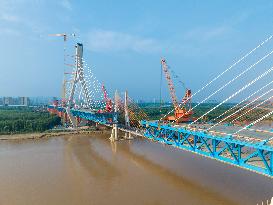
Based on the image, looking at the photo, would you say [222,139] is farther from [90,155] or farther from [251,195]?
[90,155]

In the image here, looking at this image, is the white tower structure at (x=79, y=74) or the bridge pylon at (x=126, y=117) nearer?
the bridge pylon at (x=126, y=117)

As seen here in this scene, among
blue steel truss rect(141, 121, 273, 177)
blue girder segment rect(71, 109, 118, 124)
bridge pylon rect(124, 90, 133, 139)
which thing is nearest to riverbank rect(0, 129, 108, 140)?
blue girder segment rect(71, 109, 118, 124)

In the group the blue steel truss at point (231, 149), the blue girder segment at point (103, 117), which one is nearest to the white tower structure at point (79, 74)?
the blue girder segment at point (103, 117)

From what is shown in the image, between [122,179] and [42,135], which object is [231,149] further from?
[42,135]

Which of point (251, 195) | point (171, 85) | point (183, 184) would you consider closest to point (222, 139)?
point (251, 195)

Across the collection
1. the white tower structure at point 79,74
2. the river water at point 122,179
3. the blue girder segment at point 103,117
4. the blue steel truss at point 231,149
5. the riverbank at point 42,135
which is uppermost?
the white tower structure at point 79,74

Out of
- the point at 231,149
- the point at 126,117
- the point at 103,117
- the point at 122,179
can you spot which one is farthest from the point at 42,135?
the point at 231,149

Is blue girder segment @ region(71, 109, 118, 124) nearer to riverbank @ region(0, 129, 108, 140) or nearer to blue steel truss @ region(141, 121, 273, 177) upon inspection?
riverbank @ region(0, 129, 108, 140)

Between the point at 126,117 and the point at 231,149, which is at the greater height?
the point at 126,117

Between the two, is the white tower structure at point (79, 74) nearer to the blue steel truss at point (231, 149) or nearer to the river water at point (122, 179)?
the river water at point (122, 179)
